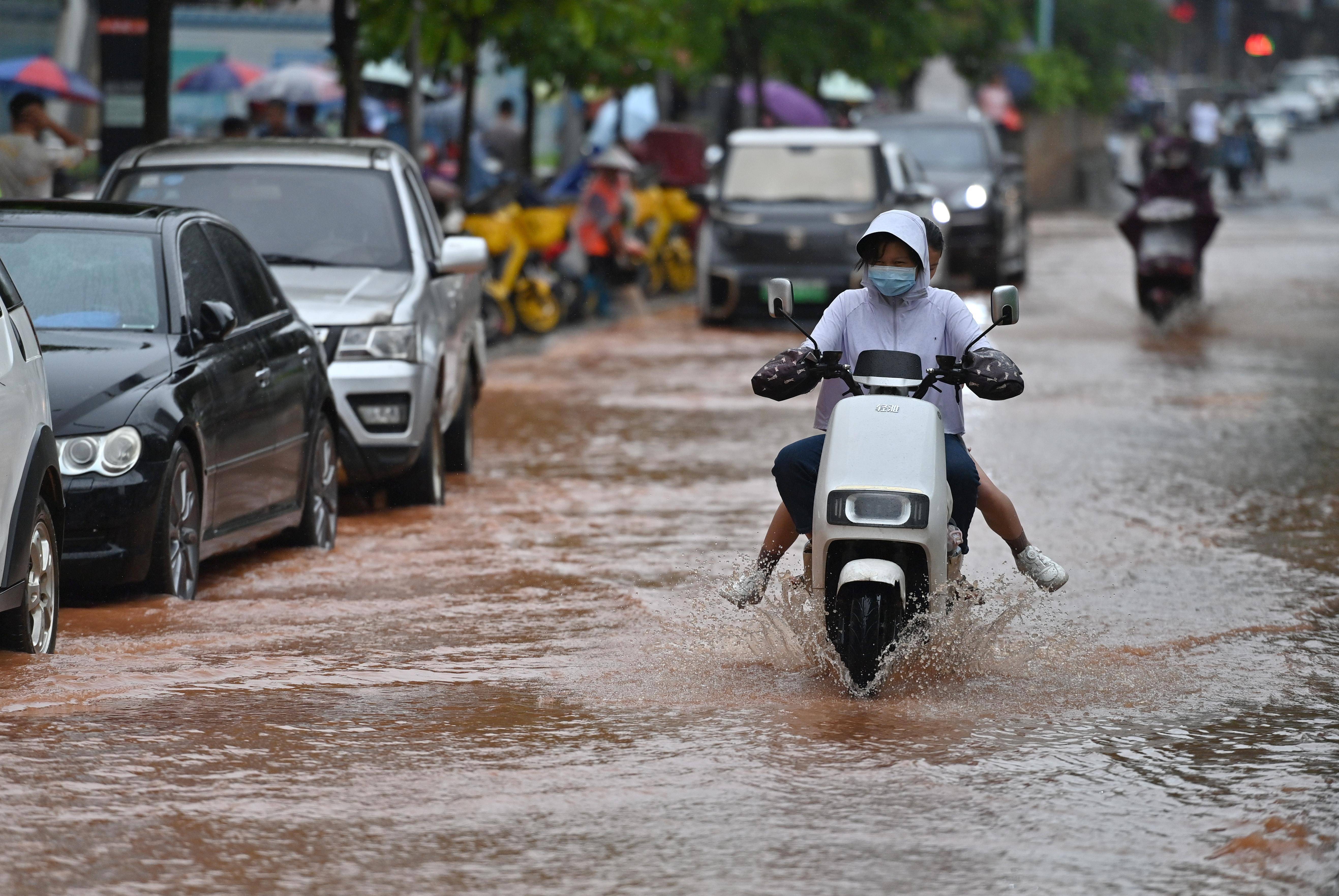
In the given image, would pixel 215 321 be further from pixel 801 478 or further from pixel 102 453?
pixel 801 478

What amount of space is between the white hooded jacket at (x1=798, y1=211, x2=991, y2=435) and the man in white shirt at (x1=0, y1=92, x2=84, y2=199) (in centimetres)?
936

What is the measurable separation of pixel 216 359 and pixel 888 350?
9.44 ft

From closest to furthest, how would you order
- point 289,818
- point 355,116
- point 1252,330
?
1. point 289,818
2. point 355,116
3. point 1252,330

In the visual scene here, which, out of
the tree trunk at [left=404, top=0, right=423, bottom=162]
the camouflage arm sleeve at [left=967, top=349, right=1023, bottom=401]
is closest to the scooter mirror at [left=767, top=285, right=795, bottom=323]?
the camouflage arm sleeve at [left=967, top=349, right=1023, bottom=401]

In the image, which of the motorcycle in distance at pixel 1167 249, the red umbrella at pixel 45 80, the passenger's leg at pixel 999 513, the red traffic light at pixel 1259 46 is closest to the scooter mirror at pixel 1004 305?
the passenger's leg at pixel 999 513

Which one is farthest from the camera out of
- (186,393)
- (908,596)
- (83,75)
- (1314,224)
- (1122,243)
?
(1314,224)

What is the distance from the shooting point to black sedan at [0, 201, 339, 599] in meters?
8.03

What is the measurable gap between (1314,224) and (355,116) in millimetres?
27772

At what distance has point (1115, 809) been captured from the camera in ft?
18.8

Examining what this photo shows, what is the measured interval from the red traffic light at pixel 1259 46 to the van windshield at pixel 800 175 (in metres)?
44.6

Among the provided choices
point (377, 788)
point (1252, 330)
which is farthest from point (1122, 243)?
point (377, 788)

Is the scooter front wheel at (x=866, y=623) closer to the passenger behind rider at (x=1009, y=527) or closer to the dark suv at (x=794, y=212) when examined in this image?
the passenger behind rider at (x=1009, y=527)

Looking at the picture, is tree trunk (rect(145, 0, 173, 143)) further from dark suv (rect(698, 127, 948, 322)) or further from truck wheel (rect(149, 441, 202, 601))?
dark suv (rect(698, 127, 948, 322))

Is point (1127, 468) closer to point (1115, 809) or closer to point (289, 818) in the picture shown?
point (1115, 809)
